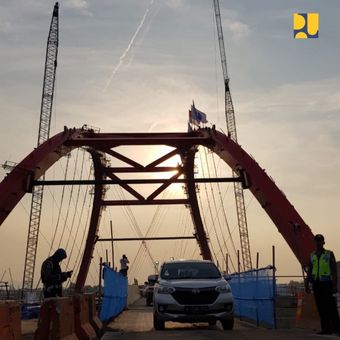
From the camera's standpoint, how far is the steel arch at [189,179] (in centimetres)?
3566

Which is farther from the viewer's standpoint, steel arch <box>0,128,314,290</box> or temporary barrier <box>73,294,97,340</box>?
steel arch <box>0,128,314,290</box>

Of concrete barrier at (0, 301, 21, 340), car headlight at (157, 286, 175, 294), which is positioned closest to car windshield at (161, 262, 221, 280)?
car headlight at (157, 286, 175, 294)

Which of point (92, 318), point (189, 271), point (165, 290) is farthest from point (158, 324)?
point (92, 318)

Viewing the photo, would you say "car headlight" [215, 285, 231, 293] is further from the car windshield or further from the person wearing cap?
the person wearing cap

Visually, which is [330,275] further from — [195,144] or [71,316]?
[195,144]

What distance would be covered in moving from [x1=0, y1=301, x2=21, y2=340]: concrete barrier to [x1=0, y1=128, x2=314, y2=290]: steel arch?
2526cm

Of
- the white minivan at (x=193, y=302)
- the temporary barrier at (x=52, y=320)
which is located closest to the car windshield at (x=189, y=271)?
the white minivan at (x=193, y=302)

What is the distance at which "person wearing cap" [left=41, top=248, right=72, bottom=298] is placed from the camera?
44.5 feet

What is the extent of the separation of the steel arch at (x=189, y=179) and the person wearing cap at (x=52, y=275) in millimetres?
20899

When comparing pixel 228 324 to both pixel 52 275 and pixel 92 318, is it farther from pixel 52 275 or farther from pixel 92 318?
pixel 52 275

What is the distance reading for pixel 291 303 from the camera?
42.4m

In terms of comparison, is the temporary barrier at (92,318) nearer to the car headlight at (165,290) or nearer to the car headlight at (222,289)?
the car headlight at (165,290)

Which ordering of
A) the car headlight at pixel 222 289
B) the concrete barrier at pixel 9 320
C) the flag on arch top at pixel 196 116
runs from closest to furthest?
the concrete barrier at pixel 9 320 < the car headlight at pixel 222 289 < the flag on arch top at pixel 196 116

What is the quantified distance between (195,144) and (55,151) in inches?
369
